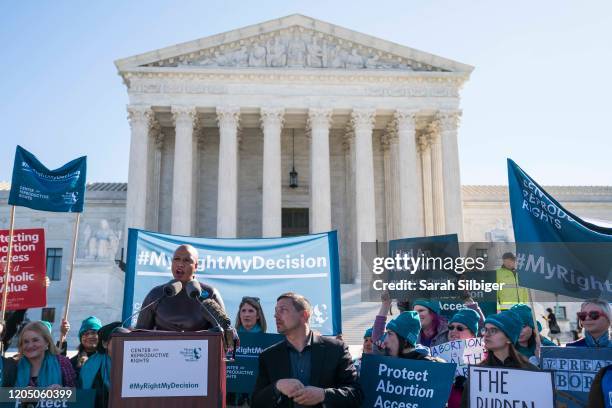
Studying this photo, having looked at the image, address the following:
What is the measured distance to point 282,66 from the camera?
37.2 m

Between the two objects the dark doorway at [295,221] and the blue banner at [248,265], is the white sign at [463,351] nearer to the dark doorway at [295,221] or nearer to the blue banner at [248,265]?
the blue banner at [248,265]

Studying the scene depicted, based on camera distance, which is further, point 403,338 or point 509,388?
point 403,338

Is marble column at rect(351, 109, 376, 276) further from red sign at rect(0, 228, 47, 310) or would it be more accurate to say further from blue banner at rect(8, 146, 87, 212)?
red sign at rect(0, 228, 47, 310)

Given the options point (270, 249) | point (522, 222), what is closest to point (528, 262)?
point (522, 222)

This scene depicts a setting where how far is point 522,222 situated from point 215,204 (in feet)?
110

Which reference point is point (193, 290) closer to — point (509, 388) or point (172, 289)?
point (172, 289)

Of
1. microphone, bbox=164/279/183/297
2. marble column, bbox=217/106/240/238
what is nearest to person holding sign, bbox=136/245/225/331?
microphone, bbox=164/279/183/297

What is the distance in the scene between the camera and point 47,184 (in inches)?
547

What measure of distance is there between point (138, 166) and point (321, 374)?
31.7 m

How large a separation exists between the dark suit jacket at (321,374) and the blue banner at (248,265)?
3.72m

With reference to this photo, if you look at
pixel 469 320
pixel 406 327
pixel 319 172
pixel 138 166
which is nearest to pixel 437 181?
pixel 319 172

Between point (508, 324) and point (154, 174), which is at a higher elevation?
point (154, 174)

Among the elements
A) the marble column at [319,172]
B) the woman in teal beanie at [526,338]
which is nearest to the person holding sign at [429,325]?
the woman in teal beanie at [526,338]

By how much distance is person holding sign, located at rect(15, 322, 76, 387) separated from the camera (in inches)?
257
